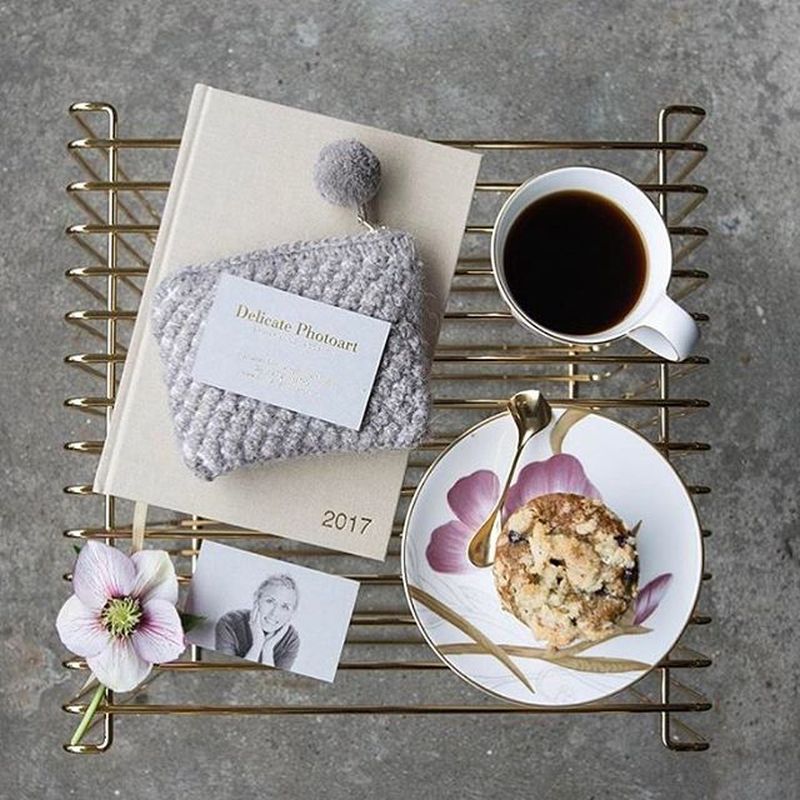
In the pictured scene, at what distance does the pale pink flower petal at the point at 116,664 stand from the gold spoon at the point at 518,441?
265 mm

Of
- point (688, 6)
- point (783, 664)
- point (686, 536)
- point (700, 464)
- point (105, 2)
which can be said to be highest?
point (688, 6)

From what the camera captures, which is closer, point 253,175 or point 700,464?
point 253,175

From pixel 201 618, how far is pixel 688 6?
855 mm

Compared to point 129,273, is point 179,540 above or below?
below

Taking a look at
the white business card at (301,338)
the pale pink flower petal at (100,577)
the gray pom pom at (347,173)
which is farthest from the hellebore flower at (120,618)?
the gray pom pom at (347,173)

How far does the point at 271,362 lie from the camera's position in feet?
2.38

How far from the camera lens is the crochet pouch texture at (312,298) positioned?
725 mm

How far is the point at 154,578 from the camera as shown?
30.2 inches

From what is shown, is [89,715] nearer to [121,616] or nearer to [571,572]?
[121,616]

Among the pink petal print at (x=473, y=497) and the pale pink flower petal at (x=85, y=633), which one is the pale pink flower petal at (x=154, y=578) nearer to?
the pale pink flower petal at (x=85, y=633)

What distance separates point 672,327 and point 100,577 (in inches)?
18.0

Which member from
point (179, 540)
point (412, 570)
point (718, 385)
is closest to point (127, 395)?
point (412, 570)

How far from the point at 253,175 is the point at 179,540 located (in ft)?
1.57

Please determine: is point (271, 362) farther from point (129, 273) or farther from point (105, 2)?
point (105, 2)
